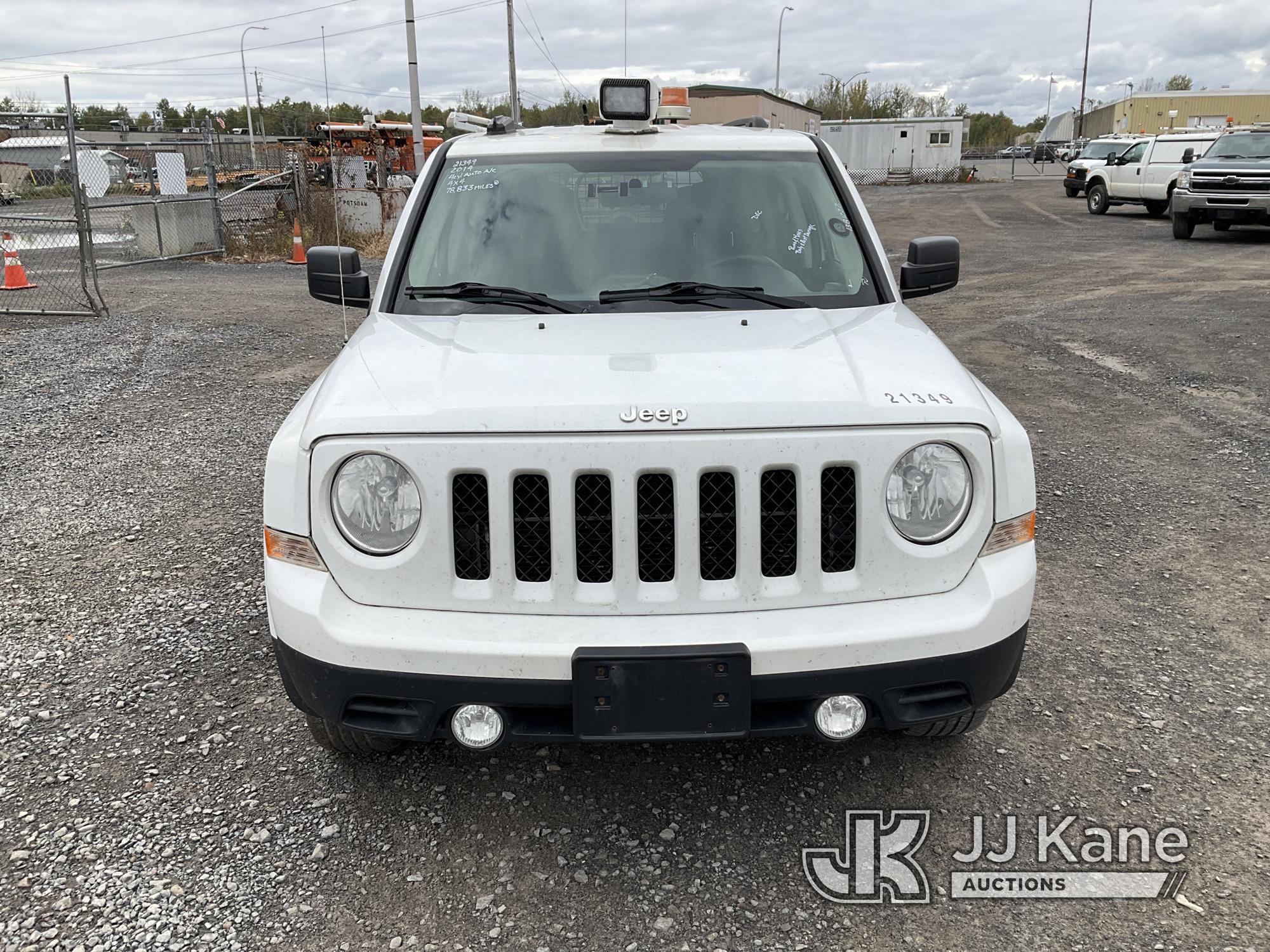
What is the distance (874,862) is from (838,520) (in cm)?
97

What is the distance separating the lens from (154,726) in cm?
344

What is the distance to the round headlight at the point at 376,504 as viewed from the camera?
2.53m

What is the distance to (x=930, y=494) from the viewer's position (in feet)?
8.48

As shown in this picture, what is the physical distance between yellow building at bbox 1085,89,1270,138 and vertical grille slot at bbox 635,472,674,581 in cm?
6738

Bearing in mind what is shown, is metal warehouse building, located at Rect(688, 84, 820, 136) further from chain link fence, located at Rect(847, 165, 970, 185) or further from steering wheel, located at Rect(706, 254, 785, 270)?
steering wheel, located at Rect(706, 254, 785, 270)

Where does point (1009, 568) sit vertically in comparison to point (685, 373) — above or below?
below

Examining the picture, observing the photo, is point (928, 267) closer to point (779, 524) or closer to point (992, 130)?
point (779, 524)

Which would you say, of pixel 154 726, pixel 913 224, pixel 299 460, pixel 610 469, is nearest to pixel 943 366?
pixel 610 469

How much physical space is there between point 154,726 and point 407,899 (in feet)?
4.30

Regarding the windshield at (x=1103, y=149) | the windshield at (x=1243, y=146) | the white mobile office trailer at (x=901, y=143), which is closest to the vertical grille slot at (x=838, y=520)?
the windshield at (x=1243, y=146)

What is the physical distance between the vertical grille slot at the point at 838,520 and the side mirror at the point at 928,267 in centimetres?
167

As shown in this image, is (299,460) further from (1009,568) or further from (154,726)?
(1009,568)

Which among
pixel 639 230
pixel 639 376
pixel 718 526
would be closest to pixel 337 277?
pixel 639 230

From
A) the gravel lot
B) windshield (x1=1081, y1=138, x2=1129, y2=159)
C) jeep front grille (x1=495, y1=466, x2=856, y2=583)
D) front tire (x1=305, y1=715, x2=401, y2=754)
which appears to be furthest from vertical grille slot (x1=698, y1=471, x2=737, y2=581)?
windshield (x1=1081, y1=138, x2=1129, y2=159)
